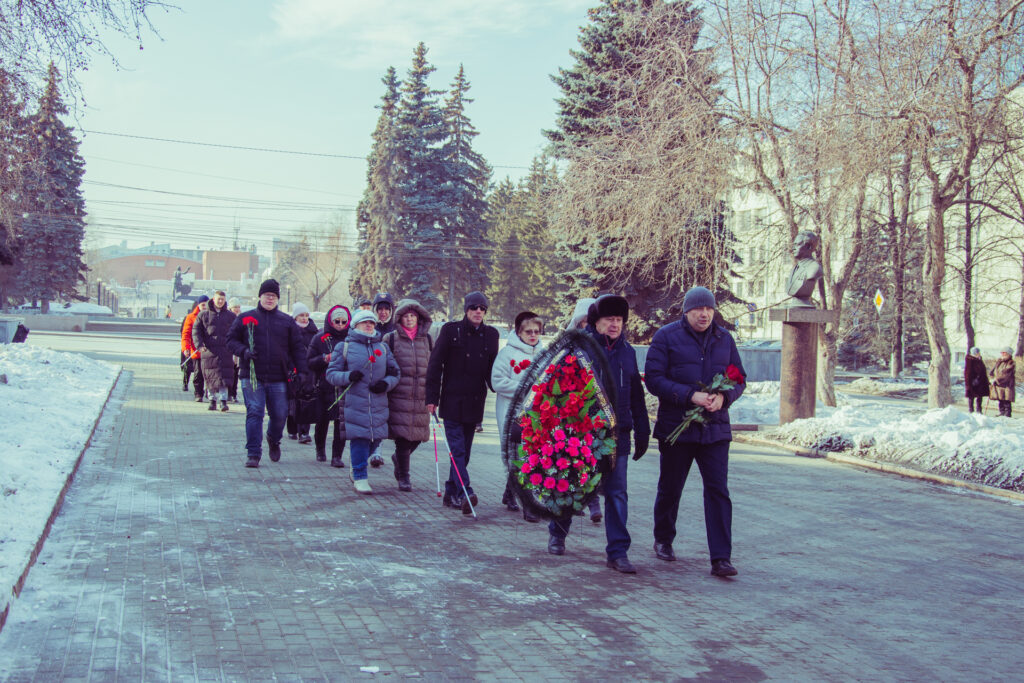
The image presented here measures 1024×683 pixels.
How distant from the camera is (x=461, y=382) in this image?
26.6ft

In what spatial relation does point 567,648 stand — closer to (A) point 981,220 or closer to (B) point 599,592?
(B) point 599,592

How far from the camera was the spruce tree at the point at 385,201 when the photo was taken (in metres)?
52.9

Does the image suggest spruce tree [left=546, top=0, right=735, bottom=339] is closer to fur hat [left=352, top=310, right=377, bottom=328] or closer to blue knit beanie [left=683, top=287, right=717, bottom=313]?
fur hat [left=352, top=310, right=377, bottom=328]

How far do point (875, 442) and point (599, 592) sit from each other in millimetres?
7739

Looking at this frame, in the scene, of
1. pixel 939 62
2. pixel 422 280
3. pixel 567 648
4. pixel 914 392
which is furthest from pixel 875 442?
pixel 422 280

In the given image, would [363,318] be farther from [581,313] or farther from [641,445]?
[641,445]

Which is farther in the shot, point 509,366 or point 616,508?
point 509,366

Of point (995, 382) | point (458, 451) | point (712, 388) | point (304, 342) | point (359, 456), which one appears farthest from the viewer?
point (995, 382)

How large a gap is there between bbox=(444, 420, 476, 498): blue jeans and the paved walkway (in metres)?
0.24

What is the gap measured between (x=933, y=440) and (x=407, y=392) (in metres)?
6.91

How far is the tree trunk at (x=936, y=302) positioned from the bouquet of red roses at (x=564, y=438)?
11.1m

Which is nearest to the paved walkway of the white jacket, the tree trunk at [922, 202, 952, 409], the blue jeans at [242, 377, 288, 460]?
the blue jeans at [242, 377, 288, 460]

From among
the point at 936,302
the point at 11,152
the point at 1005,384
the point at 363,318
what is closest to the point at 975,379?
the point at 1005,384

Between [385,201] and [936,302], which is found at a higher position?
[385,201]
